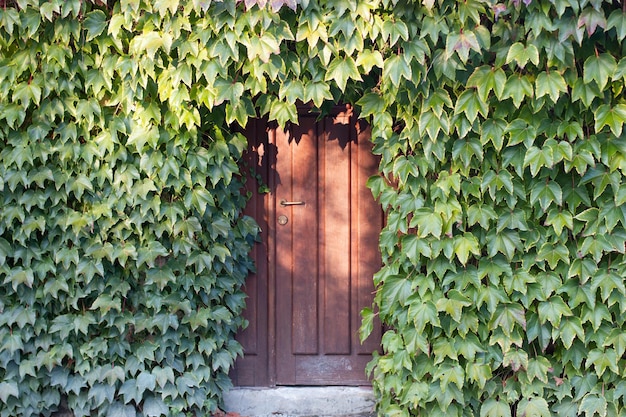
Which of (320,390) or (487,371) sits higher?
(487,371)

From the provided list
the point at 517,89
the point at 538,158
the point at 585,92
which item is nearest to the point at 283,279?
the point at 538,158

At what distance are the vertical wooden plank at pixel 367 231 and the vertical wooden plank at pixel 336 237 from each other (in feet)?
0.27

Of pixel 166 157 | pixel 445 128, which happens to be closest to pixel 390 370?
pixel 445 128

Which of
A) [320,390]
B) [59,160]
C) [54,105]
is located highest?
[54,105]

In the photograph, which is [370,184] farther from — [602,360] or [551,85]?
[602,360]

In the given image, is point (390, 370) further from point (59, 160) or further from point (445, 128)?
point (59, 160)

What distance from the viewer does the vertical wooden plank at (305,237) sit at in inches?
180

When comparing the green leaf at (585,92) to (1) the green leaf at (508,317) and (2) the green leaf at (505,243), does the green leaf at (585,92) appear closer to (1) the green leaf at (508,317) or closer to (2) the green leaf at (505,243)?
(2) the green leaf at (505,243)

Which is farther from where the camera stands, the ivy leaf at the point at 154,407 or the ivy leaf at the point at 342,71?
the ivy leaf at the point at 154,407

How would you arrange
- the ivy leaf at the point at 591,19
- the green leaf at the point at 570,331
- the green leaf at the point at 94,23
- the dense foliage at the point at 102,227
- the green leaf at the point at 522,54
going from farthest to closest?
the dense foliage at the point at 102,227
the green leaf at the point at 94,23
the green leaf at the point at 570,331
the green leaf at the point at 522,54
the ivy leaf at the point at 591,19

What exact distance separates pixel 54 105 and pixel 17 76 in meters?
0.26

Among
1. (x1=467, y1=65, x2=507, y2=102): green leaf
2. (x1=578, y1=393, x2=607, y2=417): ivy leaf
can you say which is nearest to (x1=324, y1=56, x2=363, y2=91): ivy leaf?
(x1=467, y1=65, x2=507, y2=102): green leaf

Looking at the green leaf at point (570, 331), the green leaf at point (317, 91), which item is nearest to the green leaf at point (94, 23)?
the green leaf at point (317, 91)

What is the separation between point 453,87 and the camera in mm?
3738
